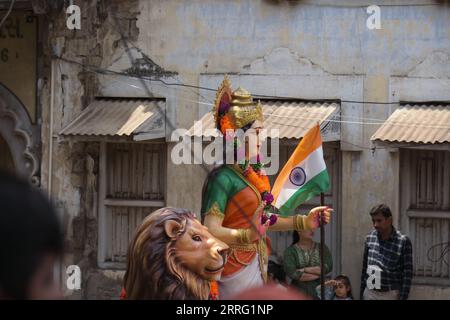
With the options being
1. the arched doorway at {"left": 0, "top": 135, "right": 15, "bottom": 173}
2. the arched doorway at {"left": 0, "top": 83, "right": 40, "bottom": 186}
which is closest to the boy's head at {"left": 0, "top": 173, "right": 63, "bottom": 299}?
the arched doorway at {"left": 0, "top": 83, "right": 40, "bottom": 186}

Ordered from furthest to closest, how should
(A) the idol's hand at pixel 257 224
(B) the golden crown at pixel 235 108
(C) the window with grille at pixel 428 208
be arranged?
(C) the window with grille at pixel 428 208, (B) the golden crown at pixel 235 108, (A) the idol's hand at pixel 257 224

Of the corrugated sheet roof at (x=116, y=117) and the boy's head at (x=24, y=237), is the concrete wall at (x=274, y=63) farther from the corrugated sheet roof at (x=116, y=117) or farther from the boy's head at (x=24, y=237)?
the boy's head at (x=24, y=237)

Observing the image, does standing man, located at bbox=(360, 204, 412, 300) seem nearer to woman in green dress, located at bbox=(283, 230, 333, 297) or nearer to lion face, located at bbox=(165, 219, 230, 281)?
woman in green dress, located at bbox=(283, 230, 333, 297)

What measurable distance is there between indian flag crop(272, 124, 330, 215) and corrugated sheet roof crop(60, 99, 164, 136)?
320 centimetres

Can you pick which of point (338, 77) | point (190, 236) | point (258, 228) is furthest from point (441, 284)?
point (190, 236)

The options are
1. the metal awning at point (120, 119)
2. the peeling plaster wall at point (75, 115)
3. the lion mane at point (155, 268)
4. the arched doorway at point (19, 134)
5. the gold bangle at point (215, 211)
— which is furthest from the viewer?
the arched doorway at point (19, 134)

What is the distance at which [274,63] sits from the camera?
11234 millimetres

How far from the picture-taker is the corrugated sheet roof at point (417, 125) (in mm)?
10148

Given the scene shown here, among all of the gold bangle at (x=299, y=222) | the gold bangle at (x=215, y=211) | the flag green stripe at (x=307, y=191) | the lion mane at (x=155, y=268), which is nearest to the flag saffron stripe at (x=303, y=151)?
the flag green stripe at (x=307, y=191)

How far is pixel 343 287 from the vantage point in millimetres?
10016

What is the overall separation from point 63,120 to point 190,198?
5.23 feet

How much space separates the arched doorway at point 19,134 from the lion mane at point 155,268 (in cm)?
643

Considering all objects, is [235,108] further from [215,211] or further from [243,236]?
[243,236]

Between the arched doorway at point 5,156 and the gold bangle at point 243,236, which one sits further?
the arched doorway at point 5,156
